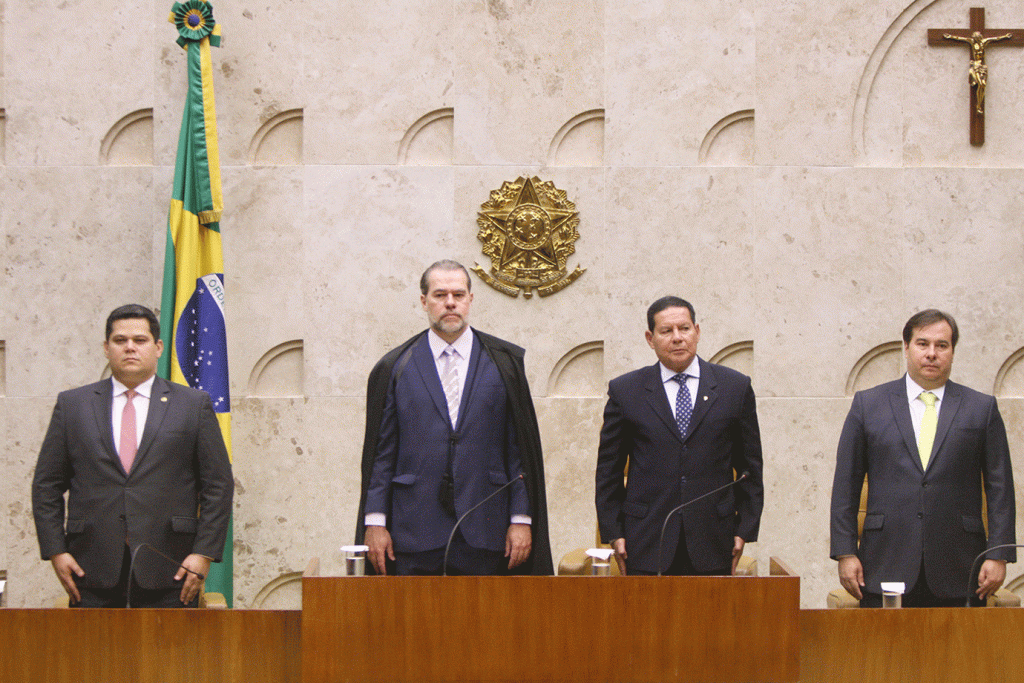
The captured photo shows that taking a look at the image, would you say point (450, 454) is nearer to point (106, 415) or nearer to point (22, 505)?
point (106, 415)

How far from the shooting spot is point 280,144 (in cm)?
435

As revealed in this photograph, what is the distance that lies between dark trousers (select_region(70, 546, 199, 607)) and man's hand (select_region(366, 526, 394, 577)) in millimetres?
547

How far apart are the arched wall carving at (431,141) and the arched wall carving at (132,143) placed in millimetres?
1062

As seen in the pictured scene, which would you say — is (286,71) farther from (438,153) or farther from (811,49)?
(811,49)

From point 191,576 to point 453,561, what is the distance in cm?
73

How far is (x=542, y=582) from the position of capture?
2.34 metres

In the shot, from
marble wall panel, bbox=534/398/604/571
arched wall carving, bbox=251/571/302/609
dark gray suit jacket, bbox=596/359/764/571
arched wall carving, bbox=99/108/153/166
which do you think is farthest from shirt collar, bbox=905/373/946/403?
arched wall carving, bbox=99/108/153/166

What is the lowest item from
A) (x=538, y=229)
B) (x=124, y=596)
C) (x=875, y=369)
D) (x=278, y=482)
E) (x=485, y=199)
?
(x=124, y=596)

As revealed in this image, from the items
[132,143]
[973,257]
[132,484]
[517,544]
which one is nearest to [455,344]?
[517,544]

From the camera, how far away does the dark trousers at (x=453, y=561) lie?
2.95 meters

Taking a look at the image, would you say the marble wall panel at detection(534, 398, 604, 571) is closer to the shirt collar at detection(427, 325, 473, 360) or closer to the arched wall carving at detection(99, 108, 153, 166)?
the shirt collar at detection(427, 325, 473, 360)

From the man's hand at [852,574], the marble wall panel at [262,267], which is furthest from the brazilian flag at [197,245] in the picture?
the man's hand at [852,574]

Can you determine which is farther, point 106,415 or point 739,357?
point 739,357

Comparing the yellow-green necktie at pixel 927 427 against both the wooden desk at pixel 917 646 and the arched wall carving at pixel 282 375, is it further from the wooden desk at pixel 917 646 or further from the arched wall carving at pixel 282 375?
the arched wall carving at pixel 282 375
